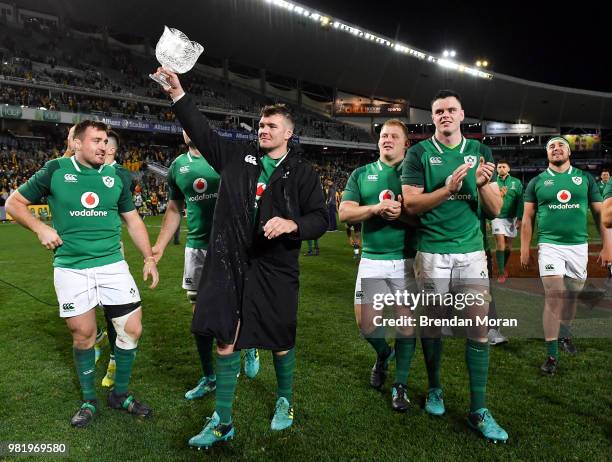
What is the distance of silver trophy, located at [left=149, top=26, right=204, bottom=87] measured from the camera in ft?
8.23

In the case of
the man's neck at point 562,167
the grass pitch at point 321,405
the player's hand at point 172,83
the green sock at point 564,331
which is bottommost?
the grass pitch at point 321,405

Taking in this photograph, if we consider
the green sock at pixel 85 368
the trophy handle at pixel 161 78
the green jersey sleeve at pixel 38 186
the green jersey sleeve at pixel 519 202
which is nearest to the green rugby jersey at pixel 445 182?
the trophy handle at pixel 161 78

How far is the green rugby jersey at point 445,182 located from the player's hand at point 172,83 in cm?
170

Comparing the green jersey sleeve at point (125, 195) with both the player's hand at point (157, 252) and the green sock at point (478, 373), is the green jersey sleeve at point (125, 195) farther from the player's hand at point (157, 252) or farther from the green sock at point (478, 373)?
the green sock at point (478, 373)

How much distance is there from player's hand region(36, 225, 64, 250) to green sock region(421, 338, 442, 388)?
2.81 meters

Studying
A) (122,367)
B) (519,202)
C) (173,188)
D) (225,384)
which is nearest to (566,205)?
(225,384)

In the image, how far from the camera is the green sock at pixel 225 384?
3096 millimetres

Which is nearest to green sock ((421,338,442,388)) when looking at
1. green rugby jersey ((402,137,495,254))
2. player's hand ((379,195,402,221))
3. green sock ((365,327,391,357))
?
green sock ((365,327,391,357))

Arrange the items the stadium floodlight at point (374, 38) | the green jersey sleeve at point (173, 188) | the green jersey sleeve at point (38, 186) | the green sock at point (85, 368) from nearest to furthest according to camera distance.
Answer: the green jersey sleeve at point (38, 186)
the green sock at point (85, 368)
the green jersey sleeve at point (173, 188)
the stadium floodlight at point (374, 38)

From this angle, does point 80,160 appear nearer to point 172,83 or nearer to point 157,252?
point 157,252

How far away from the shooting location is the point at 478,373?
128 inches

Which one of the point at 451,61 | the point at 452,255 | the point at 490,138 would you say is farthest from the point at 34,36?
the point at 490,138

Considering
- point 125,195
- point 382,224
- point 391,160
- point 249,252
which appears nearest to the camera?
point 249,252

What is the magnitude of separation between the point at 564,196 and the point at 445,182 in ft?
6.97
